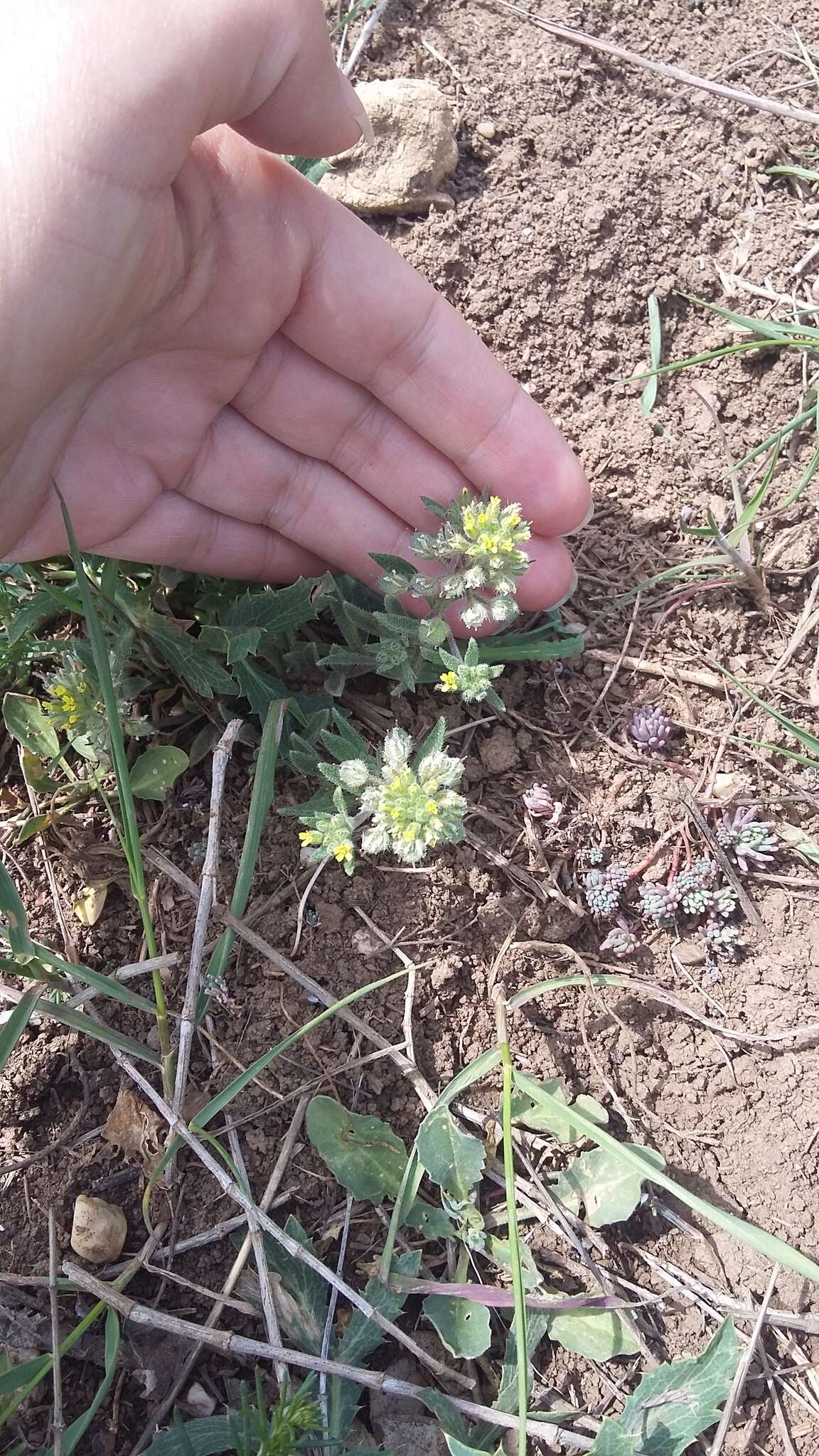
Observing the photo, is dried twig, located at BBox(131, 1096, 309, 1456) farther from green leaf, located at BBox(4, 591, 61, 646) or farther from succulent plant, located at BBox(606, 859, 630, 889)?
green leaf, located at BBox(4, 591, 61, 646)

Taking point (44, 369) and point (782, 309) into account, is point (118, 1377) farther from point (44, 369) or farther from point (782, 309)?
point (782, 309)

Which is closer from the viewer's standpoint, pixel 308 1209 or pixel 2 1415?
pixel 2 1415

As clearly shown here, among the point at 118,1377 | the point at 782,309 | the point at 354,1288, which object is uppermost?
the point at 782,309

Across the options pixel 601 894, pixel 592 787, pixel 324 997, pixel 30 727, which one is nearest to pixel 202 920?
pixel 324 997

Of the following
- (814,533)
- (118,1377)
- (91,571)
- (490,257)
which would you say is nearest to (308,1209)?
(118,1377)

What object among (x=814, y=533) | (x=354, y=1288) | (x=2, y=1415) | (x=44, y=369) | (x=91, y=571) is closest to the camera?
(x=2, y=1415)

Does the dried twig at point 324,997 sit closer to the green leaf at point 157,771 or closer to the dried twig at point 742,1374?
the green leaf at point 157,771
